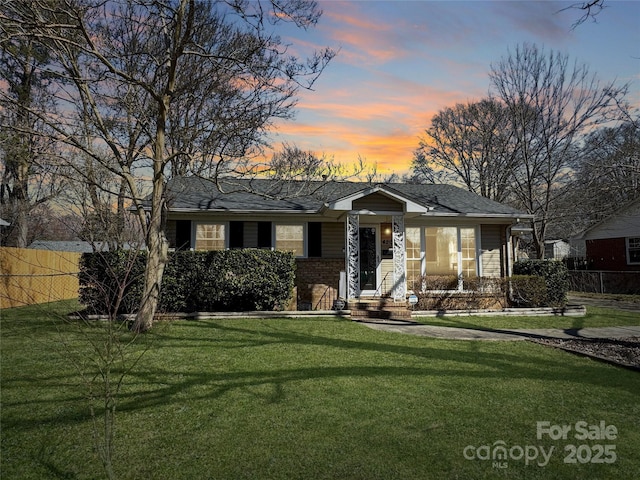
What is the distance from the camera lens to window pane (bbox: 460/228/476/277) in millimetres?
14539

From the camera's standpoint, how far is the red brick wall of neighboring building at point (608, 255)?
23.9 meters

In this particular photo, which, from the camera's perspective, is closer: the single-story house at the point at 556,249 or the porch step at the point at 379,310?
the porch step at the point at 379,310

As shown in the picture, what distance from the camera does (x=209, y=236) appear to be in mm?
13648

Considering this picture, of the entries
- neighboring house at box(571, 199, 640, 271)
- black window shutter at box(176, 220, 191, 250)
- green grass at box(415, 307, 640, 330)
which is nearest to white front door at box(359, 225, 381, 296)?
green grass at box(415, 307, 640, 330)

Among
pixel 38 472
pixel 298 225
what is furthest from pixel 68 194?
pixel 38 472

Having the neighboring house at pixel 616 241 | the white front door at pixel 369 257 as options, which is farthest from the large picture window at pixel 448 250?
the neighboring house at pixel 616 241

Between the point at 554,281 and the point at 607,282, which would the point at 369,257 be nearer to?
the point at 554,281

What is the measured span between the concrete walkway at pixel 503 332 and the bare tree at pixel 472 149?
17539 millimetres

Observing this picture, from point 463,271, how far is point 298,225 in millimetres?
6164

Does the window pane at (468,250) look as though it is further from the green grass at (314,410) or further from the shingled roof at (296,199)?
the green grass at (314,410)

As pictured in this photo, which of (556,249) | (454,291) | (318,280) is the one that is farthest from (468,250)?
(556,249)

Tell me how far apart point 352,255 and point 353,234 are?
651 millimetres

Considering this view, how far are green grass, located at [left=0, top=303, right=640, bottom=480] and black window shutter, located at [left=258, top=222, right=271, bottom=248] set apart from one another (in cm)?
642

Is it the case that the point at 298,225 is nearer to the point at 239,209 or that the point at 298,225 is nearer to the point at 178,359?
the point at 239,209
